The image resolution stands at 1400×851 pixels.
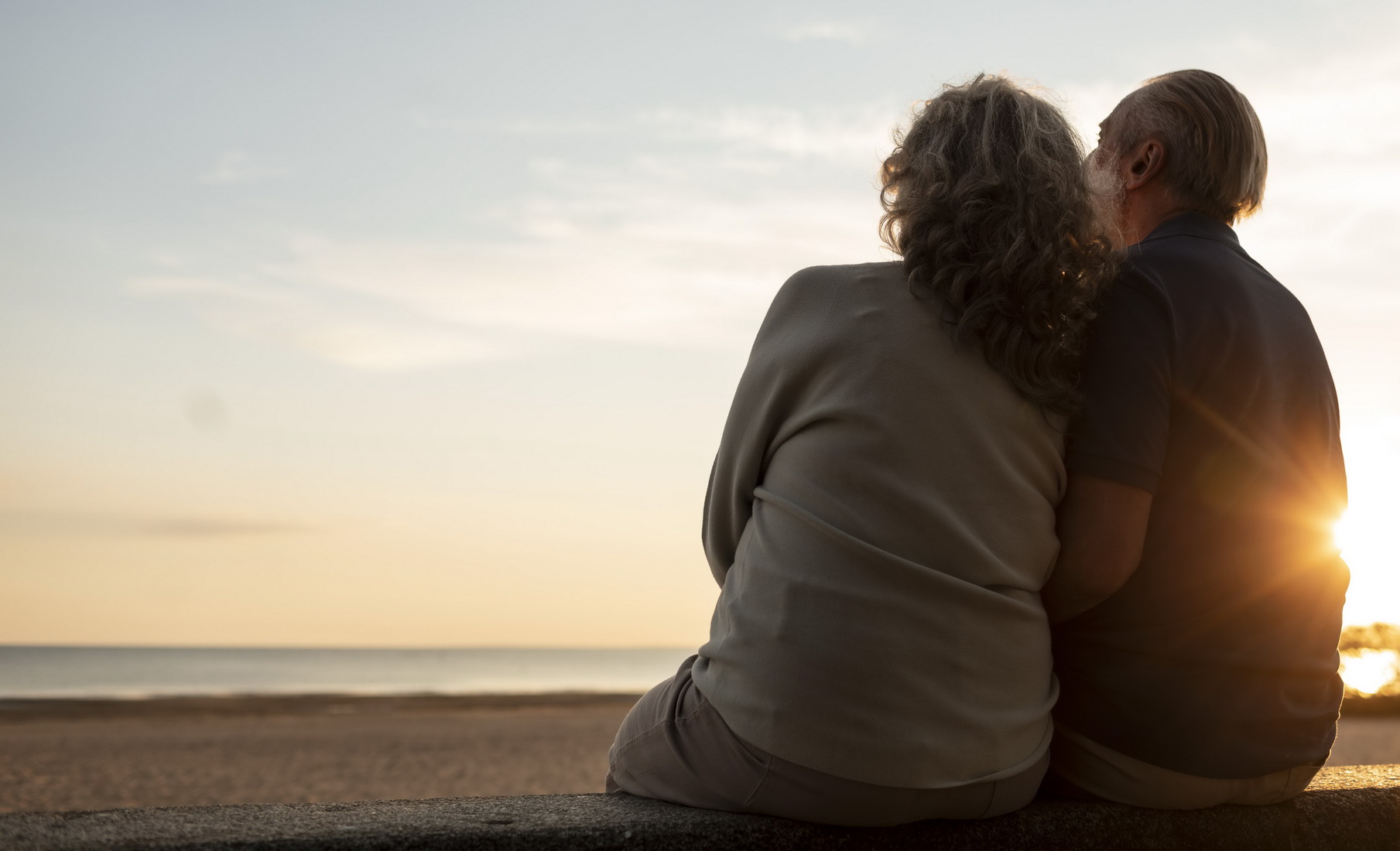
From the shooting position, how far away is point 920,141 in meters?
1.81

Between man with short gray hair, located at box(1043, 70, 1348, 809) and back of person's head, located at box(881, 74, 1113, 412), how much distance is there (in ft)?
0.32

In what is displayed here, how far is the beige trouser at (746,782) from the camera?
1572 millimetres

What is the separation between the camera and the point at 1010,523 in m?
1.60

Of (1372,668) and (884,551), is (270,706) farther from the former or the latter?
(1372,668)

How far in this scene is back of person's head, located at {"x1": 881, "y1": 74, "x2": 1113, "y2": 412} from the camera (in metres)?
1.62

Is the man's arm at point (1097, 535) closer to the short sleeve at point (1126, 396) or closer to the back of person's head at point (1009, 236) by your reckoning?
the short sleeve at point (1126, 396)

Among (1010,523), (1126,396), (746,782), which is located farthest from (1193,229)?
(746,782)

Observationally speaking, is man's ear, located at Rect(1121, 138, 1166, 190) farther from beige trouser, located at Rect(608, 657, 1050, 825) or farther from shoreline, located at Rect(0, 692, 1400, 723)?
shoreline, located at Rect(0, 692, 1400, 723)

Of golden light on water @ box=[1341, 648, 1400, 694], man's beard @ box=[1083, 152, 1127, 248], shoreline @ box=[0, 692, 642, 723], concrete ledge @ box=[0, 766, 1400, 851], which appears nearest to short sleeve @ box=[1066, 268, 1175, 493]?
man's beard @ box=[1083, 152, 1127, 248]

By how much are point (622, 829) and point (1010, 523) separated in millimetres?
740

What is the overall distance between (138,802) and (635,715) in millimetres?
11571

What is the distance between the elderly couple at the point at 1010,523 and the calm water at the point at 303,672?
1339 inches

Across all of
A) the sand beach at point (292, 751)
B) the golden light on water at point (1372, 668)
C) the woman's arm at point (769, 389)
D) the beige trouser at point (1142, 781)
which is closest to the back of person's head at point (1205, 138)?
the woman's arm at point (769, 389)

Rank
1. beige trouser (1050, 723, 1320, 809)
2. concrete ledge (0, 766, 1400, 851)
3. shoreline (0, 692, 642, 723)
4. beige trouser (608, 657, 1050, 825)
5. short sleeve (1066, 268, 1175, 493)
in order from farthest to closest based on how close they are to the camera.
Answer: shoreline (0, 692, 642, 723) < beige trouser (1050, 723, 1320, 809) < short sleeve (1066, 268, 1175, 493) < beige trouser (608, 657, 1050, 825) < concrete ledge (0, 766, 1400, 851)
